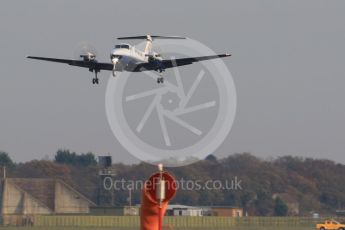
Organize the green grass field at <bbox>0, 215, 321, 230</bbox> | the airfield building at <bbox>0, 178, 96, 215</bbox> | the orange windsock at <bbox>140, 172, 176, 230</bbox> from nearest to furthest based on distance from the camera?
the orange windsock at <bbox>140, 172, 176, 230</bbox>
the green grass field at <bbox>0, 215, 321, 230</bbox>
the airfield building at <bbox>0, 178, 96, 215</bbox>

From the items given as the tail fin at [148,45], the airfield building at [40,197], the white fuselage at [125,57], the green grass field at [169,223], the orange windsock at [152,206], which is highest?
the tail fin at [148,45]

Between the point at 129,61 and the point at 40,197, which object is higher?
the point at 129,61

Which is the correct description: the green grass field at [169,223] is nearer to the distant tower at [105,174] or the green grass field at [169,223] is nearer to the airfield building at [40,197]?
the airfield building at [40,197]

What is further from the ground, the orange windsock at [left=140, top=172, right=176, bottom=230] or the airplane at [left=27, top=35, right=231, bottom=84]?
the airplane at [left=27, top=35, right=231, bottom=84]

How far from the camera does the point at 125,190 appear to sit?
102312 millimetres

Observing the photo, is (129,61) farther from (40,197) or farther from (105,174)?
(40,197)

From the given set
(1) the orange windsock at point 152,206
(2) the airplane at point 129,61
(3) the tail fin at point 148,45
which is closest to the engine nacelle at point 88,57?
(2) the airplane at point 129,61

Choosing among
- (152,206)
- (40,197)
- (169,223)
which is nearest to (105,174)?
(40,197)

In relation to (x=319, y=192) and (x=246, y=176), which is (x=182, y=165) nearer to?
(x=246, y=176)

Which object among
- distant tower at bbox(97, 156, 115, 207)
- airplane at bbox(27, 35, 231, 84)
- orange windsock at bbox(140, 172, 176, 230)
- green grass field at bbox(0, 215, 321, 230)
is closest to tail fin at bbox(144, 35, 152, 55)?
airplane at bbox(27, 35, 231, 84)

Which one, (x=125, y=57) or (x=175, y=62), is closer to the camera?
(x=125, y=57)

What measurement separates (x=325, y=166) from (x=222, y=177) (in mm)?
18859

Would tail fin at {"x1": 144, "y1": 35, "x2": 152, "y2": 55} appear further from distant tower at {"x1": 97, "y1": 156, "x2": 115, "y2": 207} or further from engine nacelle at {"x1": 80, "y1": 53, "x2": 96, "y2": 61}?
distant tower at {"x1": 97, "y1": 156, "x2": 115, "y2": 207}

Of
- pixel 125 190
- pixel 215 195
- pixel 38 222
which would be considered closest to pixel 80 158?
pixel 125 190
